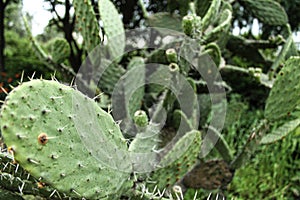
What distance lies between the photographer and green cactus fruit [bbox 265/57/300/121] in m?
1.94

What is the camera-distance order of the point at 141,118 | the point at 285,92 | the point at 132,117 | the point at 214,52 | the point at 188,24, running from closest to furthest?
the point at 141,118 → the point at 188,24 → the point at 285,92 → the point at 132,117 → the point at 214,52

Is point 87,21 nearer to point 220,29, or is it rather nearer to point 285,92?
point 220,29

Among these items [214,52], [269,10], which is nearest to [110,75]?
[214,52]

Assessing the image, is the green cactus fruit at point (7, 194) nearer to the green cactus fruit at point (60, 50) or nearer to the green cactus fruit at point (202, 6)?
the green cactus fruit at point (60, 50)

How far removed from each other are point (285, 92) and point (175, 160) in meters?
0.59

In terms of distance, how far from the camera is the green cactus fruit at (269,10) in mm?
3057

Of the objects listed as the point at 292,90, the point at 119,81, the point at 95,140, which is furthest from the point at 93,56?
the point at 95,140

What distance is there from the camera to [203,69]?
2.50 metres

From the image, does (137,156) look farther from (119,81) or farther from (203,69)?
(203,69)

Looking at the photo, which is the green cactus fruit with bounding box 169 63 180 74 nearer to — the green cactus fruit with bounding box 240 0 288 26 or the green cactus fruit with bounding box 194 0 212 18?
the green cactus fruit with bounding box 194 0 212 18

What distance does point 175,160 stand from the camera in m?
1.89

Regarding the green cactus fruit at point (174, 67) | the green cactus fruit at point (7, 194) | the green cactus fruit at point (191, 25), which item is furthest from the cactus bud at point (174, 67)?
the green cactus fruit at point (7, 194)

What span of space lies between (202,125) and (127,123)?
640 millimetres

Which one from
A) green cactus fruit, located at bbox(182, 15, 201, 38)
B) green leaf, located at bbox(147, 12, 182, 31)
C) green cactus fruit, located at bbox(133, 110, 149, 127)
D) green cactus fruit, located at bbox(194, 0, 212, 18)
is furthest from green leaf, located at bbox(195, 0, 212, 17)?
green cactus fruit, located at bbox(133, 110, 149, 127)
